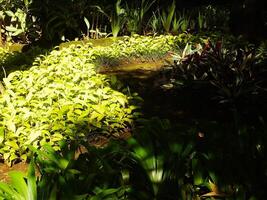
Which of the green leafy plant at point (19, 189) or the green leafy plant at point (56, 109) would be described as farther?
the green leafy plant at point (56, 109)

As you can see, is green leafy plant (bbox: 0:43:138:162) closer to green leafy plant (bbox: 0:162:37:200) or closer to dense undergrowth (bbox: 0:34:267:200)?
dense undergrowth (bbox: 0:34:267:200)

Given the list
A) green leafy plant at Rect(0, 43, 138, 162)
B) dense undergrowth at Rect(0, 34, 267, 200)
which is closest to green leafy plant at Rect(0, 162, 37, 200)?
dense undergrowth at Rect(0, 34, 267, 200)

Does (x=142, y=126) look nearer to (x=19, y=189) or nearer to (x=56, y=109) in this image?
(x=56, y=109)

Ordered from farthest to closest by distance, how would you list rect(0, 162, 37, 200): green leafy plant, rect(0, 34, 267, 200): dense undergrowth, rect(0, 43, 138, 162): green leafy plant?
rect(0, 43, 138, 162): green leafy plant, rect(0, 34, 267, 200): dense undergrowth, rect(0, 162, 37, 200): green leafy plant

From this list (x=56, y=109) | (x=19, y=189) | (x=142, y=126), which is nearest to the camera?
(x=19, y=189)

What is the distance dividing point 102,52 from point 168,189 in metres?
4.84

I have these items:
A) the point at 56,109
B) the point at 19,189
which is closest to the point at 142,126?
the point at 56,109

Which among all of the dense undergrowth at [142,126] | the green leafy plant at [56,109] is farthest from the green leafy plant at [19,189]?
the green leafy plant at [56,109]

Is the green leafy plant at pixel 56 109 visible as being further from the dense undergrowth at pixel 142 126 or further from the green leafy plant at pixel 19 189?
the green leafy plant at pixel 19 189

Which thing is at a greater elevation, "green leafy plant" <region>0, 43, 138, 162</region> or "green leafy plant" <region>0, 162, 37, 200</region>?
"green leafy plant" <region>0, 162, 37, 200</region>

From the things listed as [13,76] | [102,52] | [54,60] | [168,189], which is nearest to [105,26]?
[102,52]

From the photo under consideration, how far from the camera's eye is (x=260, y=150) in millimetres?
2959

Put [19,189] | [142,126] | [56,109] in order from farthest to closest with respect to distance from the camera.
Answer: [56,109] < [142,126] < [19,189]

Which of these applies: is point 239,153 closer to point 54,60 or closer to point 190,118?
point 190,118
